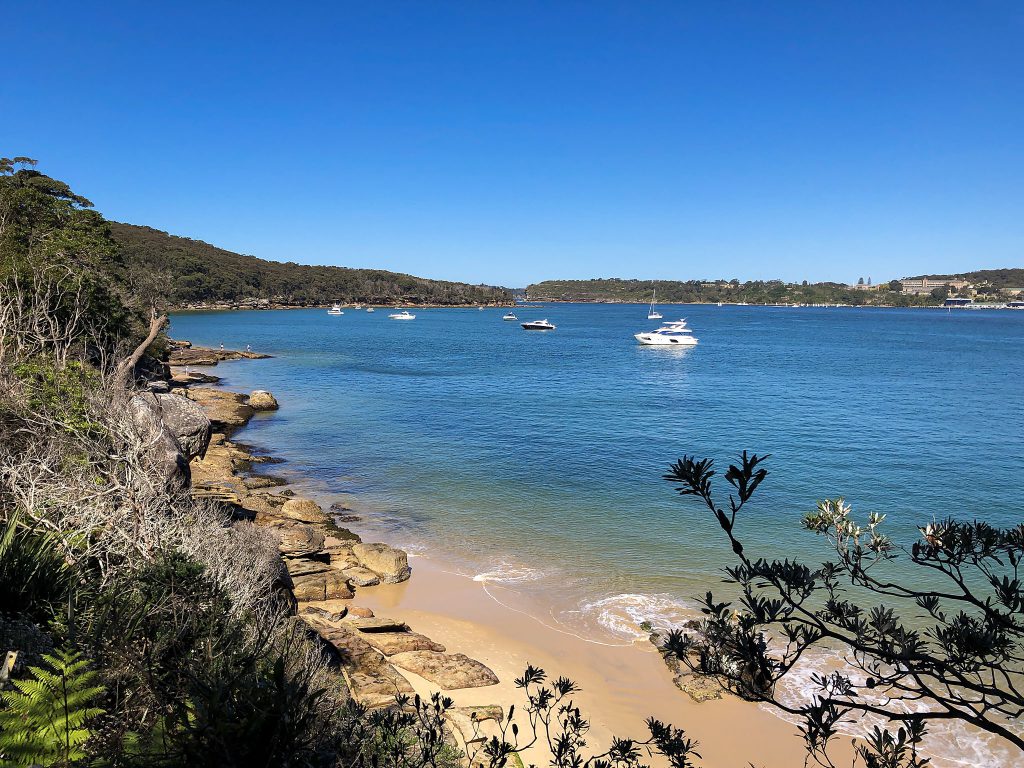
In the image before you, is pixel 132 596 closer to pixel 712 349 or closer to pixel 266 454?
pixel 266 454

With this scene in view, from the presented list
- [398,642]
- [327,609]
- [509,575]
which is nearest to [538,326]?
[509,575]

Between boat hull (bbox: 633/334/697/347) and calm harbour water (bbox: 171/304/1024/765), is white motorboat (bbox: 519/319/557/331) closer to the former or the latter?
boat hull (bbox: 633/334/697/347)

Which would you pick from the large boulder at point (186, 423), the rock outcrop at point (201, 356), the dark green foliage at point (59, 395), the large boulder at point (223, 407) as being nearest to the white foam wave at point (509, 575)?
the large boulder at point (186, 423)

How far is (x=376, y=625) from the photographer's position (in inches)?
505

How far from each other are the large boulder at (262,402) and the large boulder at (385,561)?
2368 cm

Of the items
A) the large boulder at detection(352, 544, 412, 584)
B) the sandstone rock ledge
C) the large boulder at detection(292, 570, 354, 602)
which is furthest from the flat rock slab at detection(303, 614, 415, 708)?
the large boulder at detection(352, 544, 412, 584)

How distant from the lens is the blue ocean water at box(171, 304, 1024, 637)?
1731cm

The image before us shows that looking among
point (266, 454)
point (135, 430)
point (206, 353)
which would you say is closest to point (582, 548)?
point (135, 430)

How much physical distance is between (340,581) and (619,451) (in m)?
15.7

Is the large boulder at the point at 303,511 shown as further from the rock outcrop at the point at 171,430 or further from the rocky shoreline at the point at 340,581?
the rock outcrop at the point at 171,430

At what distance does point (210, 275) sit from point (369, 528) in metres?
146

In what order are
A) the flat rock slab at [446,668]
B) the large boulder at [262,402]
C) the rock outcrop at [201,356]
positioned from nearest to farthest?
the flat rock slab at [446,668] → the large boulder at [262,402] → the rock outcrop at [201,356]

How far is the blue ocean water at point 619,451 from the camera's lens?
1731 centimetres

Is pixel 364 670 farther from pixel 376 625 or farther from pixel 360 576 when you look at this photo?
pixel 360 576
